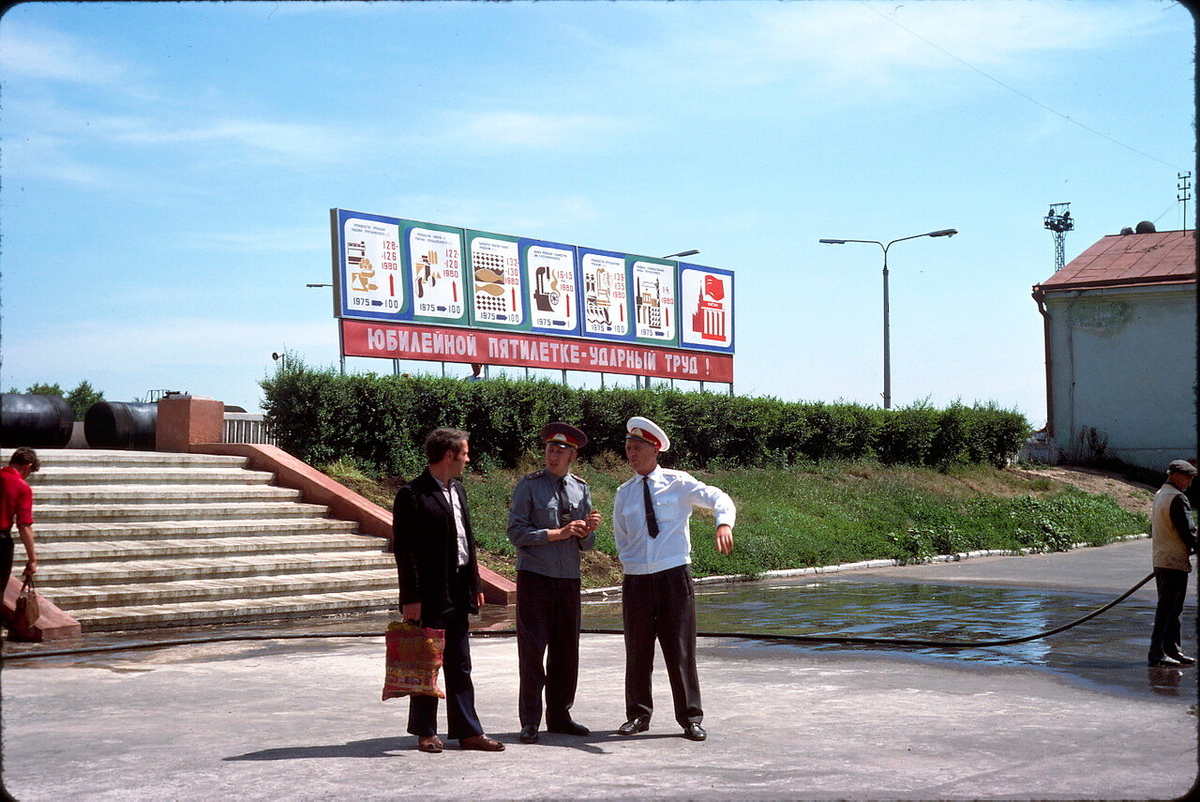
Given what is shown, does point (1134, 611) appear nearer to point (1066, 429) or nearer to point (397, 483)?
point (397, 483)

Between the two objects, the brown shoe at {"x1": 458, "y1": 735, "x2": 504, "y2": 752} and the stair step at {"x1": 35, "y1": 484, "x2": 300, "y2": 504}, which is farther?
the stair step at {"x1": 35, "y1": 484, "x2": 300, "y2": 504}

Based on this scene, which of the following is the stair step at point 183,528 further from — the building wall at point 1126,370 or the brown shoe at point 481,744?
the building wall at point 1126,370

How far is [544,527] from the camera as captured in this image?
7.48 meters

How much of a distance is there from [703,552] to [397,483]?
5.60m

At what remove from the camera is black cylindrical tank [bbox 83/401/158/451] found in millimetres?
25438

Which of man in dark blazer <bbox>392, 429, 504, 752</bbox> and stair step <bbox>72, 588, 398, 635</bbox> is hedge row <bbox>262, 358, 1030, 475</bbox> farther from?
man in dark blazer <bbox>392, 429, 504, 752</bbox>

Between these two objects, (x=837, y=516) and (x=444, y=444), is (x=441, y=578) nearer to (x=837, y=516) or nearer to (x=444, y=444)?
(x=444, y=444)

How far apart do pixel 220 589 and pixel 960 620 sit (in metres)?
8.77

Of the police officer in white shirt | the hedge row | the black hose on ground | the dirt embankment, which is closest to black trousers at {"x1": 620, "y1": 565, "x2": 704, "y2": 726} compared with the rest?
the police officer in white shirt

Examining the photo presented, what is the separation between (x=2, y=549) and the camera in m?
10.2

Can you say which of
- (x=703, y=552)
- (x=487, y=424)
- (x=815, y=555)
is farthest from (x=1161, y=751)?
(x=487, y=424)

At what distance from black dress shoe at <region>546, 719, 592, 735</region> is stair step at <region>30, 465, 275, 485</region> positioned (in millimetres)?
10662

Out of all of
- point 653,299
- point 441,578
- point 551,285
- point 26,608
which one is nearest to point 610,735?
point 441,578

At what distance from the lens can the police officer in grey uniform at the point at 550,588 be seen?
→ 23.9ft
